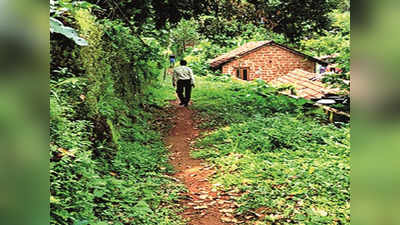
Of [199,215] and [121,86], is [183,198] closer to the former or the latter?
[199,215]

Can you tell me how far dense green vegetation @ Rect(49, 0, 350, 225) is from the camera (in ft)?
11.8

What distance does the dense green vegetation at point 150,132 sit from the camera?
3.58 meters

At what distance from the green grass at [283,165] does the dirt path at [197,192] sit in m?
0.18

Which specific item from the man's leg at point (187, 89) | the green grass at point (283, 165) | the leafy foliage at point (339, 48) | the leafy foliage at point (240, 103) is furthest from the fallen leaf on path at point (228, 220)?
the man's leg at point (187, 89)

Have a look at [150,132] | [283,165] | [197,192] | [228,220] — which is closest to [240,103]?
[150,132]

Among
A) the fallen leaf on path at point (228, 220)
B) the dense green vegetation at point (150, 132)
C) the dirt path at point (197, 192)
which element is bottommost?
the fallen leaf on path at point (228, 220)

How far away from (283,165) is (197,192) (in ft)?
4.97

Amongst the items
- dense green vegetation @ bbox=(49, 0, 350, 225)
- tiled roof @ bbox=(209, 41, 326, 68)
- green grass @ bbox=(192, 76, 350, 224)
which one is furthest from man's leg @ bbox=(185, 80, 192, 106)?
tiled roof @ bbox=(209, 41, 326, 68)

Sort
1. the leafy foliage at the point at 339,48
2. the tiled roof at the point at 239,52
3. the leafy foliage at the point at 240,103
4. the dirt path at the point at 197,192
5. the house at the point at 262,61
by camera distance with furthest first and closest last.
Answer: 1. the house at the point at 262,61
2. the tiled roof at the point at 239,52
3. the leafy foliage at the point at 240,103
4. the leafy foliage at the point at 339,48
5. the dirt path at the point at 197,192

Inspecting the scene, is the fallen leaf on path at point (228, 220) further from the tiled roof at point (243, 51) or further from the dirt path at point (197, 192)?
the tiled roof at point (243, 51)

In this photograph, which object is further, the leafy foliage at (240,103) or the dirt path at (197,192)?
the leafy foliage at (240,103)

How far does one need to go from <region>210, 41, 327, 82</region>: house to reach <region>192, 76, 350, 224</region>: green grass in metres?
11.3

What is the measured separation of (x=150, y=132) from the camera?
8.16 metres

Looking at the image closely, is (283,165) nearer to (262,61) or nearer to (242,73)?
(242,73)
